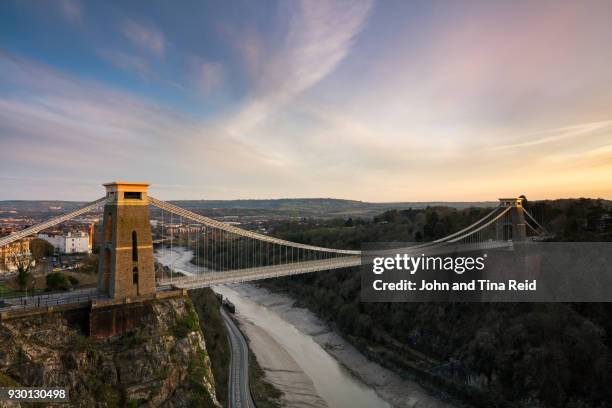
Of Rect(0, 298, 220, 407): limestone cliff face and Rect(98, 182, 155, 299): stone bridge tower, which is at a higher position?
Rect(98, 182, 155, 299): stone bridge tower

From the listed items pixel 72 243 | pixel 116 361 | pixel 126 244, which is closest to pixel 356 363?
pixel 116 361

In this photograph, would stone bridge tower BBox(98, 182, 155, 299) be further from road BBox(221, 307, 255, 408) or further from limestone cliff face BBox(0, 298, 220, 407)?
road BBox(221, 307, 255, 408)

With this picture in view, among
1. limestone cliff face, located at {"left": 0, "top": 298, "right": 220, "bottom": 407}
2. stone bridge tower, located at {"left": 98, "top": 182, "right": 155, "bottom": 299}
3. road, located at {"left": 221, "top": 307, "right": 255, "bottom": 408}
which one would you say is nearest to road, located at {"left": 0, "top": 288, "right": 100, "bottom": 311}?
stone bridge tower, located at {"left": 98, "top": 182, "right": 155, "bottom": 299}

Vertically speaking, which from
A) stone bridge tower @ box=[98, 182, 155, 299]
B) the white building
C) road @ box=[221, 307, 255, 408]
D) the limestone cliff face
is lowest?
road @ box=[221, 307, 255, 408]

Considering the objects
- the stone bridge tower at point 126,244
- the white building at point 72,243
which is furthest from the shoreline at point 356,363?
the white building at point 72,243

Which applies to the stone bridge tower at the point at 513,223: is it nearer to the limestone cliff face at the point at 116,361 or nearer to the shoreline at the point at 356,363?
the shoreline at the point at 356,363

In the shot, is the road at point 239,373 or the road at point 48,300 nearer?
the road at point 48,300
